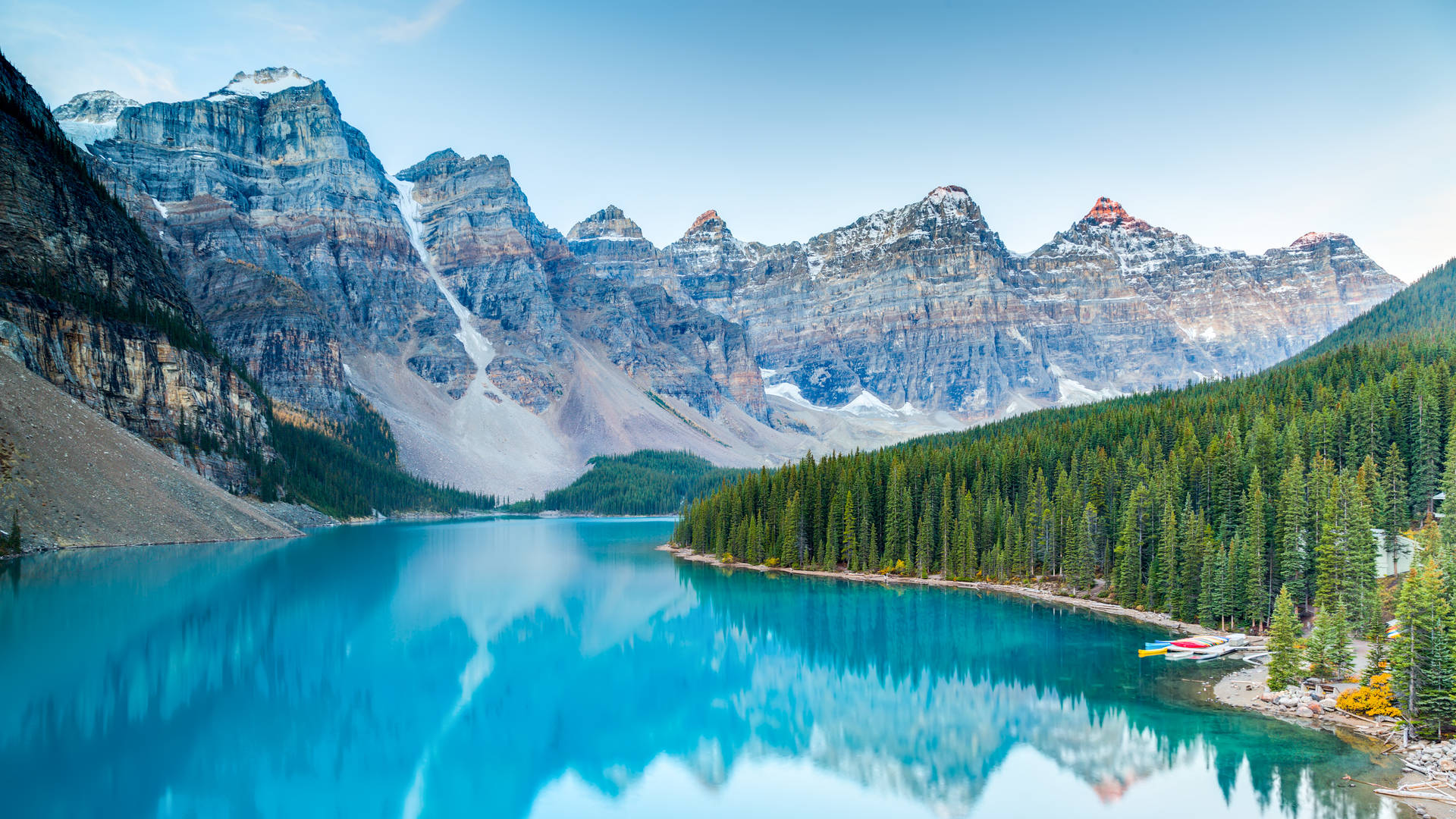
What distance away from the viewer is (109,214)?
96625 millimetres

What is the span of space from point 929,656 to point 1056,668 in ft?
17.7

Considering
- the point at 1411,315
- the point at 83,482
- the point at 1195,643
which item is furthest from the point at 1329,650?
the point at 1411,315

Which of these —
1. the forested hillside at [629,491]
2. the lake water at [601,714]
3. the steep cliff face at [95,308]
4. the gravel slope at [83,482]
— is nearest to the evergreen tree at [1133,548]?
the lake water at [601,714]

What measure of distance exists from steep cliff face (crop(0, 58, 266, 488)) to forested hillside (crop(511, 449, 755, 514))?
245 ft

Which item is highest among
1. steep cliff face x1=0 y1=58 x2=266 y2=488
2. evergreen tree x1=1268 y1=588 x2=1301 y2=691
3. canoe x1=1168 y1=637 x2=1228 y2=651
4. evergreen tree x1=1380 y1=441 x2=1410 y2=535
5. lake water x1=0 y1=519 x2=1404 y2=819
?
steep cliff face x1=0 y1=58 x2=266 y2=488

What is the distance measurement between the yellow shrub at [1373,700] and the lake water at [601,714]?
2.26 meters

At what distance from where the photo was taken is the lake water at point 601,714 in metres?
21.9

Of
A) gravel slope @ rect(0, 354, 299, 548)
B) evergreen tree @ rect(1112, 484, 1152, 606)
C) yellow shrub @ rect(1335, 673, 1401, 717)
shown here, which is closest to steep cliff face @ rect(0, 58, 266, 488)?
gravel slope @ rect(0, 354, 299, 548)

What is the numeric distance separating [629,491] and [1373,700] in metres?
153

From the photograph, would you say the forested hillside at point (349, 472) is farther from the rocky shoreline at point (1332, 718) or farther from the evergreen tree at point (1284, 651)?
the evergreen tree at point (1284, 651)

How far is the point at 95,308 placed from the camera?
84.2m

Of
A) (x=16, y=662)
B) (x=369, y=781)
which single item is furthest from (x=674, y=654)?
(x=16, y=662)

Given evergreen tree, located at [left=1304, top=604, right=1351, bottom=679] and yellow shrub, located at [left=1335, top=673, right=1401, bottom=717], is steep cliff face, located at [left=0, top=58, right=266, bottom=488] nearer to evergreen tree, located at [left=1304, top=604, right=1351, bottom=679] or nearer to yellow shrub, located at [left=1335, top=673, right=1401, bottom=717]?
evergreen tree, located at [left=1304, top=604, right=1351, bottom=679]

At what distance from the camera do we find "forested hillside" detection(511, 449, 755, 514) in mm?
171750
